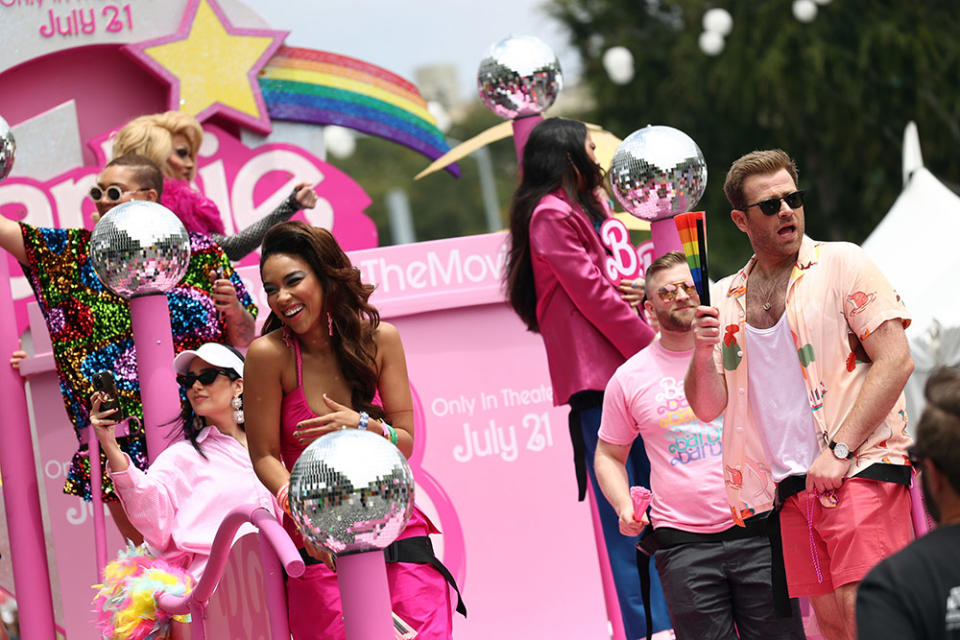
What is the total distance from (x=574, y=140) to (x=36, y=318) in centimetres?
255

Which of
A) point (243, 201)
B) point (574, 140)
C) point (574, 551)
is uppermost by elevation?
point (243, 201)

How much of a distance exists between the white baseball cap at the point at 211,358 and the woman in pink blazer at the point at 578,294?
1198 mm

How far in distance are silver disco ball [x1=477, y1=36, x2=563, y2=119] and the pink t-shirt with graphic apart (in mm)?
1791

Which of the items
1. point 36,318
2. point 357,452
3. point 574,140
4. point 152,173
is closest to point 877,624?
point 357,452

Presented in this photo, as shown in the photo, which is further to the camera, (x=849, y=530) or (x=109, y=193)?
(x=109, y=193)

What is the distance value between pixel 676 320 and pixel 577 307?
66cm

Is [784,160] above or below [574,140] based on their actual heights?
below

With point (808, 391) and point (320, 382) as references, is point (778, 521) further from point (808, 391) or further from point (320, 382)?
point (320, 382)

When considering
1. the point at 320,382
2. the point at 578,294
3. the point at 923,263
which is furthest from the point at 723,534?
the point at 923,263

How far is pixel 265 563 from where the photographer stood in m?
3.88

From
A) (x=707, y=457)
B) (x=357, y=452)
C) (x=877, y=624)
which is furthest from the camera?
(x=707, y=457)

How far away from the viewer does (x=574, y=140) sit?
5789 millimetres

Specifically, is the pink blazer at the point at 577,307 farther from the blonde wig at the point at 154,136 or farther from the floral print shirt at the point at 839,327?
the blonde wig at the point at 154,136

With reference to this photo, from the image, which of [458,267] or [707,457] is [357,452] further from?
[458,267]
